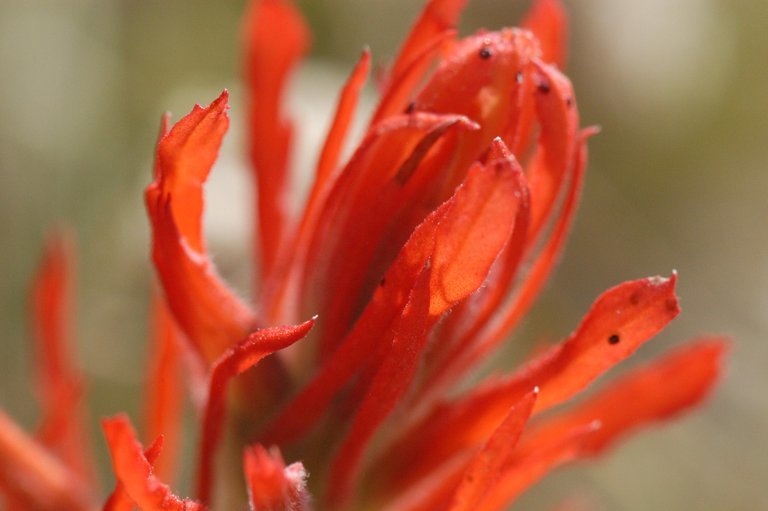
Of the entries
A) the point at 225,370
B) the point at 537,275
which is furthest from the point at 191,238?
the point at 537,275

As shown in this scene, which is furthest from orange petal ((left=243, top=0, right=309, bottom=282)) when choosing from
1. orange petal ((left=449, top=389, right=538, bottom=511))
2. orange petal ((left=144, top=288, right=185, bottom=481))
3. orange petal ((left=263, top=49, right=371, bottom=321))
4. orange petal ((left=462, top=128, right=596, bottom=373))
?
orange petal ((left=449, top=389, right=538, bottom=511))

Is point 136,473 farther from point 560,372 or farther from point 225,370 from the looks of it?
point 560,372

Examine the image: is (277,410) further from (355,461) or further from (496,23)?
(496,23)

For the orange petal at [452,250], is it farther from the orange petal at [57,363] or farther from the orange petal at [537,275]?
the orange petal at [57,363]

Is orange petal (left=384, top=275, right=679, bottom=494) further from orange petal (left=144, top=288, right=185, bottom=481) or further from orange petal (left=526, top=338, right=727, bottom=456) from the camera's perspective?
orange petal (left=144, top=288, right=185, bottom=481)

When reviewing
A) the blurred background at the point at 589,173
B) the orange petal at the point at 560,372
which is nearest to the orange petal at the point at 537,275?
the orange petal at the point at 560,372

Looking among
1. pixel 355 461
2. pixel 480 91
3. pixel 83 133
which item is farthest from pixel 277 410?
pixel 83 133
